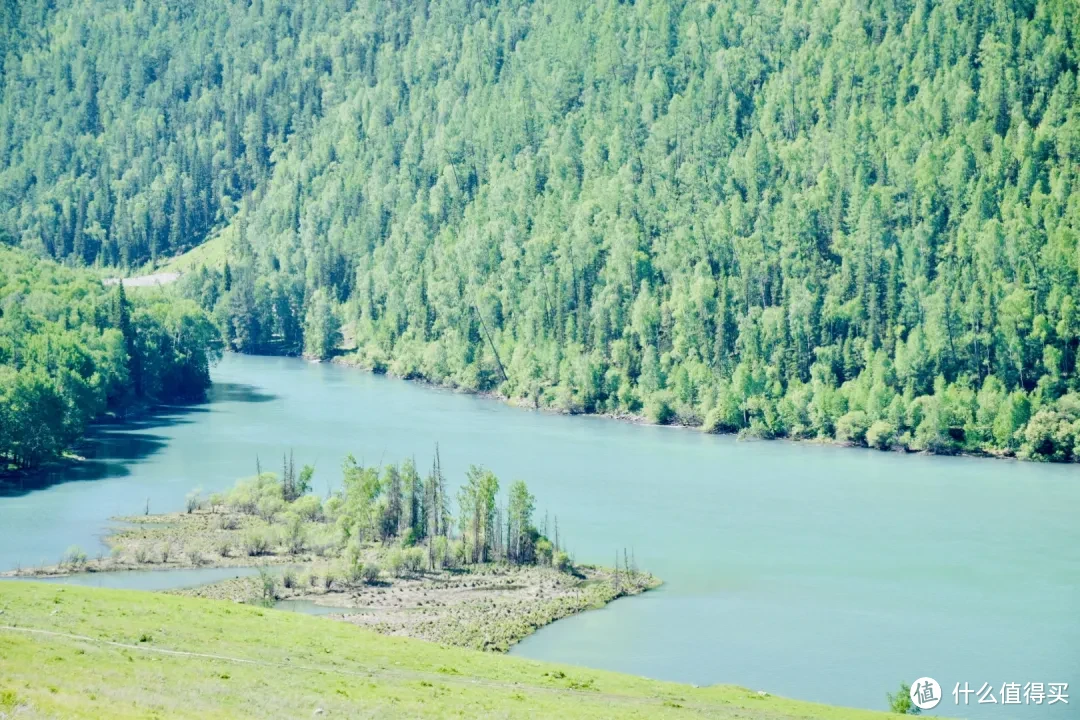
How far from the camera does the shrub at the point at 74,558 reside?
88438mm

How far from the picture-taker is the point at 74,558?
89125 mm

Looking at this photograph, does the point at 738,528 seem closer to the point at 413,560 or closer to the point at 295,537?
the point at 413,560

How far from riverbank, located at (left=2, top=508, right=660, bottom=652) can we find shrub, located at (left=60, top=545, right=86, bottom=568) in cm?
9

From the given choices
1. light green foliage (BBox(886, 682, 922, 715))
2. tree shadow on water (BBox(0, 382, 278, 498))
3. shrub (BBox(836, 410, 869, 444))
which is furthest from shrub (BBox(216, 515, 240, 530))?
shrub (BBox(836, 410, 869, 444))

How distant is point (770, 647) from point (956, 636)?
1151 cm

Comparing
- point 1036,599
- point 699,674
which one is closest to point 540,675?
point 699,674

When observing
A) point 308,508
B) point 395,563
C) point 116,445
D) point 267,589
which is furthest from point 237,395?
point 267,589

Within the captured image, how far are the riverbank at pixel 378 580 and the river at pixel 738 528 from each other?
2439mm

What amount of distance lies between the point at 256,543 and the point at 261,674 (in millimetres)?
46774

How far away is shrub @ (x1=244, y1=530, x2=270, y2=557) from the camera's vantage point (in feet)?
314

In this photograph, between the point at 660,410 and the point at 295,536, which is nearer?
the point at 295,536

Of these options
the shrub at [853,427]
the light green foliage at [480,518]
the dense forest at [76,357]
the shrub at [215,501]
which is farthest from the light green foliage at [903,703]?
the shrub at [853,427]

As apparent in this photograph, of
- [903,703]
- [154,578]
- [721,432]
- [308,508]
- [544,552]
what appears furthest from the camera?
[721,432]

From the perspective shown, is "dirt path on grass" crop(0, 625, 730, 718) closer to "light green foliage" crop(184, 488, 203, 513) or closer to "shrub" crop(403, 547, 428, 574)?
"shrub" crop(403, 547, 428, 574)
